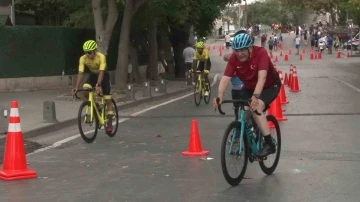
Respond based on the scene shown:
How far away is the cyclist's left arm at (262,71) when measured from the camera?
8.40m

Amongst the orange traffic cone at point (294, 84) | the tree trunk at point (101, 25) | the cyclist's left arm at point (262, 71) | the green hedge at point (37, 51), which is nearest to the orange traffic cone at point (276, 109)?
the cyclist's left arm at point (262, 71)

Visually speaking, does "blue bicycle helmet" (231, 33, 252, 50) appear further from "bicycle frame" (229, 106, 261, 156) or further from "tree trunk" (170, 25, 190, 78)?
"tree trunk" (170, 25, 190, 78)

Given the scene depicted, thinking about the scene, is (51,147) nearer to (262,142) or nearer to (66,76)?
(262,142)

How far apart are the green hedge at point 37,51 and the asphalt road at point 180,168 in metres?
9.88

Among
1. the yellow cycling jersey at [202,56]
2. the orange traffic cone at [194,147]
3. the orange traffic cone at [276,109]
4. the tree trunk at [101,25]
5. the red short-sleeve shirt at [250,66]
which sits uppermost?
the tree trunk at [101,25]

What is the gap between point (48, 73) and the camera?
87.2ft

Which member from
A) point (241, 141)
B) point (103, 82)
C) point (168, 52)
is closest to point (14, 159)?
point (241, 141)

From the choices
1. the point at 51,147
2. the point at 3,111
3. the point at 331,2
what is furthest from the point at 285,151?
the point at 331,2

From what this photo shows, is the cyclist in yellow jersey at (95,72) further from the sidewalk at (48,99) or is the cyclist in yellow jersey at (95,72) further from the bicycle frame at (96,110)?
the sidewalk at (48,99)

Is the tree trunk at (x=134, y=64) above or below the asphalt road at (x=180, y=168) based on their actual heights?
above

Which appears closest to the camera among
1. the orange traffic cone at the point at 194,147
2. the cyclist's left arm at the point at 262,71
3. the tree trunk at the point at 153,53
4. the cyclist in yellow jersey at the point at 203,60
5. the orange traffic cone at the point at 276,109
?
the cyclist's left arm at the point at 262,71

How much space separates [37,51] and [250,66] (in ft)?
61.3

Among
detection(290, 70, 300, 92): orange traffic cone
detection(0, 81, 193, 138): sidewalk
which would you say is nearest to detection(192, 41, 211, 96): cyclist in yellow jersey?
detection(0, 81, 193, 138): sidewalk

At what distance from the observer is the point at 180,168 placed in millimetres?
10070
